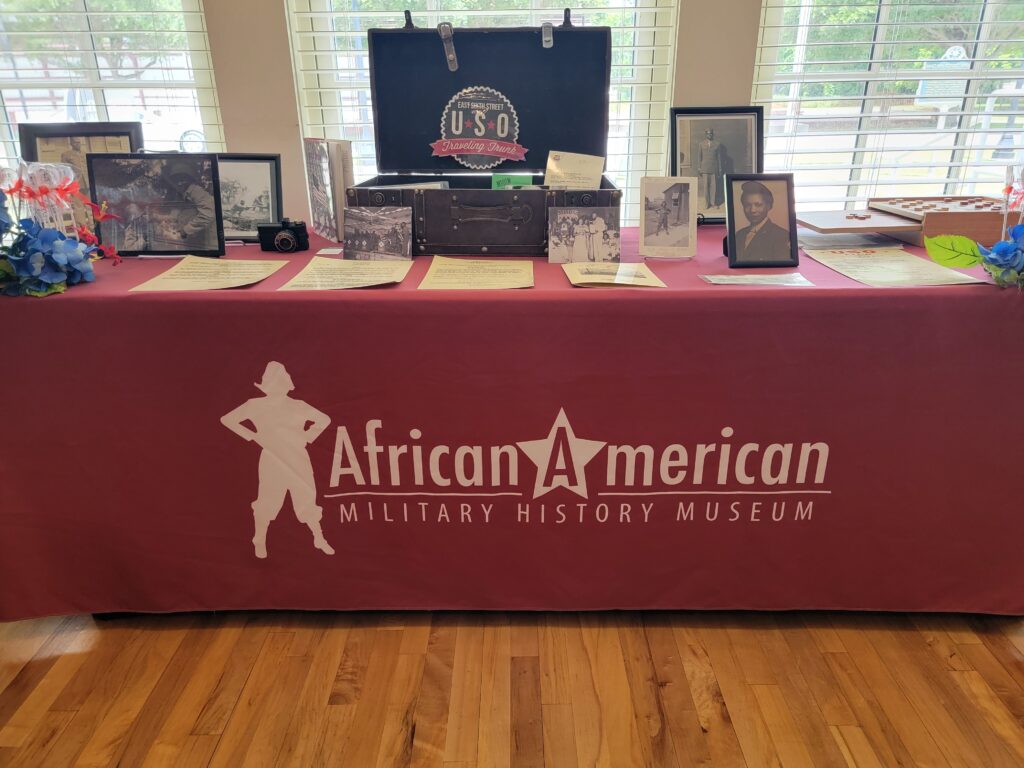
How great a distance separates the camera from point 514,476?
4.06 ft

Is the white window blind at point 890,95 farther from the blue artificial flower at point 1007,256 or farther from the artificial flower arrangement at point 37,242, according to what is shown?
the artificial flower arrangement at point 37,242

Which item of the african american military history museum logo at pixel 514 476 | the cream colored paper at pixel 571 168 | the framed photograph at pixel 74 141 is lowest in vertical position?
the african american military history museum logo at pixel 514 476

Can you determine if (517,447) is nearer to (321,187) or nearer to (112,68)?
(321,187)

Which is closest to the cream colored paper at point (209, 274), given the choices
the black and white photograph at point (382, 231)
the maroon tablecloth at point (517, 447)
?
the maroon tablecloth at point (517, 447)

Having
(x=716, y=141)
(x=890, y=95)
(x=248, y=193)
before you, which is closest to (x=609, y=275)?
(x=716, y=141)

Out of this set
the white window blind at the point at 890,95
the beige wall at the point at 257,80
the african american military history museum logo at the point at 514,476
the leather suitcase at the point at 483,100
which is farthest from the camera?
the white window blind at the point at 890,95

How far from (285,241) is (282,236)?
12mm

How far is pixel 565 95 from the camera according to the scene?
1.59 m

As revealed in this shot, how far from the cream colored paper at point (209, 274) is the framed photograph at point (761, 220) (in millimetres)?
913

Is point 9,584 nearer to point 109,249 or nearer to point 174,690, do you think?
point 174,690

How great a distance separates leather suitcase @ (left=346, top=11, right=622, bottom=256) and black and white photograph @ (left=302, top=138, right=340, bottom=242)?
3.8 inches

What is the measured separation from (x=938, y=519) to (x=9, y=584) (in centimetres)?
184

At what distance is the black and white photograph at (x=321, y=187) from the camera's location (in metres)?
1.48

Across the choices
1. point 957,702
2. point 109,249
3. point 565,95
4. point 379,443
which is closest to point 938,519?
point 957,702
